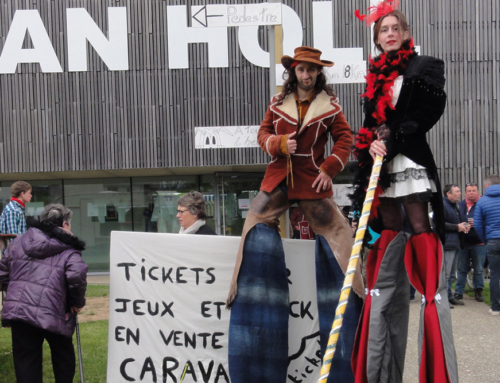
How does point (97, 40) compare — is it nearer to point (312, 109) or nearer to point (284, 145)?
point (312, 109)

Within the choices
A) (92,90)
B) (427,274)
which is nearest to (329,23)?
(92,90)

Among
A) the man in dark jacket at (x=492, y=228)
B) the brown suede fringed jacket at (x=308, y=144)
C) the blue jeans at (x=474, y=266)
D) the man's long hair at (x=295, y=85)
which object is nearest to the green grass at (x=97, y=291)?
the blue jeans at (x=474, y=266)

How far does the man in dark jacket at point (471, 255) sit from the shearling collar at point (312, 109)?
5.27m

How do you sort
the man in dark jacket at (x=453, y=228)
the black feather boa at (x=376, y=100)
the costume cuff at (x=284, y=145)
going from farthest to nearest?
the man in dark jacket at (x=453, y=228) < the costume cuff at (x=284, y=145) < the black feather boa at (x=376, y=100)

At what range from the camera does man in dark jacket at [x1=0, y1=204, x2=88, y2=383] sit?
344cm

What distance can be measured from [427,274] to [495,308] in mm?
4995

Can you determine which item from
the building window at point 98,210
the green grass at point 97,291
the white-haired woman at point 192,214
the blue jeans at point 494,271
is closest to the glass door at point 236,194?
the building window at point 98,210

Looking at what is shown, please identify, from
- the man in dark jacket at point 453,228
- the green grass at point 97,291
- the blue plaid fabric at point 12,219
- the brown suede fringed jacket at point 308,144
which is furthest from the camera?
the green grass at point 97,291

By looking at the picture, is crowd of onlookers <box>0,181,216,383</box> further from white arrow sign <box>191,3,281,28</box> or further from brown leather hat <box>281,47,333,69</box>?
brown leather hat <box>281,47,333,69</box>

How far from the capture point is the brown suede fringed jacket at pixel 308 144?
3.05m

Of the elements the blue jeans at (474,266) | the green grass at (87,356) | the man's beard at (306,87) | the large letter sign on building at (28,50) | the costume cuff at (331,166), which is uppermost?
the large letter sign on building at (28,50)

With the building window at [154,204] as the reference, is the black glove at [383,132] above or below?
above

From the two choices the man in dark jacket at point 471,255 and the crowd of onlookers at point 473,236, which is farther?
the man in dark jacket at point 471,255

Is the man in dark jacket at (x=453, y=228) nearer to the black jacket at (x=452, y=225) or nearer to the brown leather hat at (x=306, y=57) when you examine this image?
the black jacket at (x=452, y=225)
